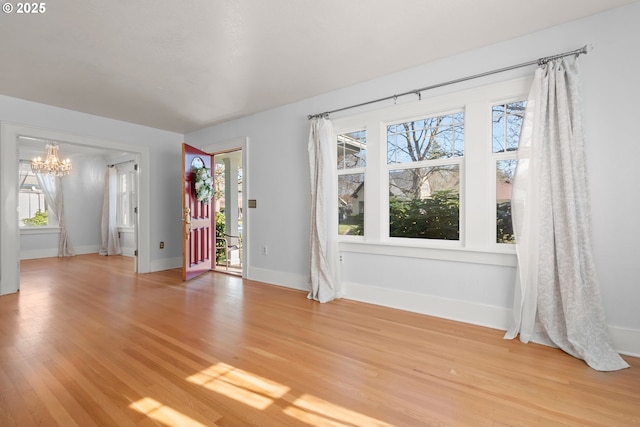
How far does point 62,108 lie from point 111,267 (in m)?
3.13

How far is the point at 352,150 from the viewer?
3.79m

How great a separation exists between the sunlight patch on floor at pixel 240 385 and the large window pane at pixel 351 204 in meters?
2.24

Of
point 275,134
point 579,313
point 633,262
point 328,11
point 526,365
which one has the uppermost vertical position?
point 328,11

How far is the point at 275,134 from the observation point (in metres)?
4.44

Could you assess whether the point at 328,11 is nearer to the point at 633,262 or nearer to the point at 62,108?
the point at 633,262

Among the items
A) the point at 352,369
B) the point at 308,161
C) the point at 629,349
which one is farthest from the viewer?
the point at 308,161

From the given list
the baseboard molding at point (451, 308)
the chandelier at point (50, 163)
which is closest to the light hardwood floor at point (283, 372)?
the baseboard molding at point (451, 308)

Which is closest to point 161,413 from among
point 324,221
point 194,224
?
point 324,221

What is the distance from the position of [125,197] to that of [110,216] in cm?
63

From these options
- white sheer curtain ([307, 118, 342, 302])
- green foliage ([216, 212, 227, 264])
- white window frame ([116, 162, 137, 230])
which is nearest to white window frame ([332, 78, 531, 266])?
white sheer curtain ([307, 118, 342, 302])

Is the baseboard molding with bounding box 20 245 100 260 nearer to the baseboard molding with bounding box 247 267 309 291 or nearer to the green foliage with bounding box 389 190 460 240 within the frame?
the baseboard molding with bounding box 247 267 309 291

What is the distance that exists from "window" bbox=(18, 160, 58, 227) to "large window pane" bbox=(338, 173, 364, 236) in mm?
7861

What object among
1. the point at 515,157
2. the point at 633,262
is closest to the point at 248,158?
the point at 515,157

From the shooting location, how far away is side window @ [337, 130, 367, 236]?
12.1ft
